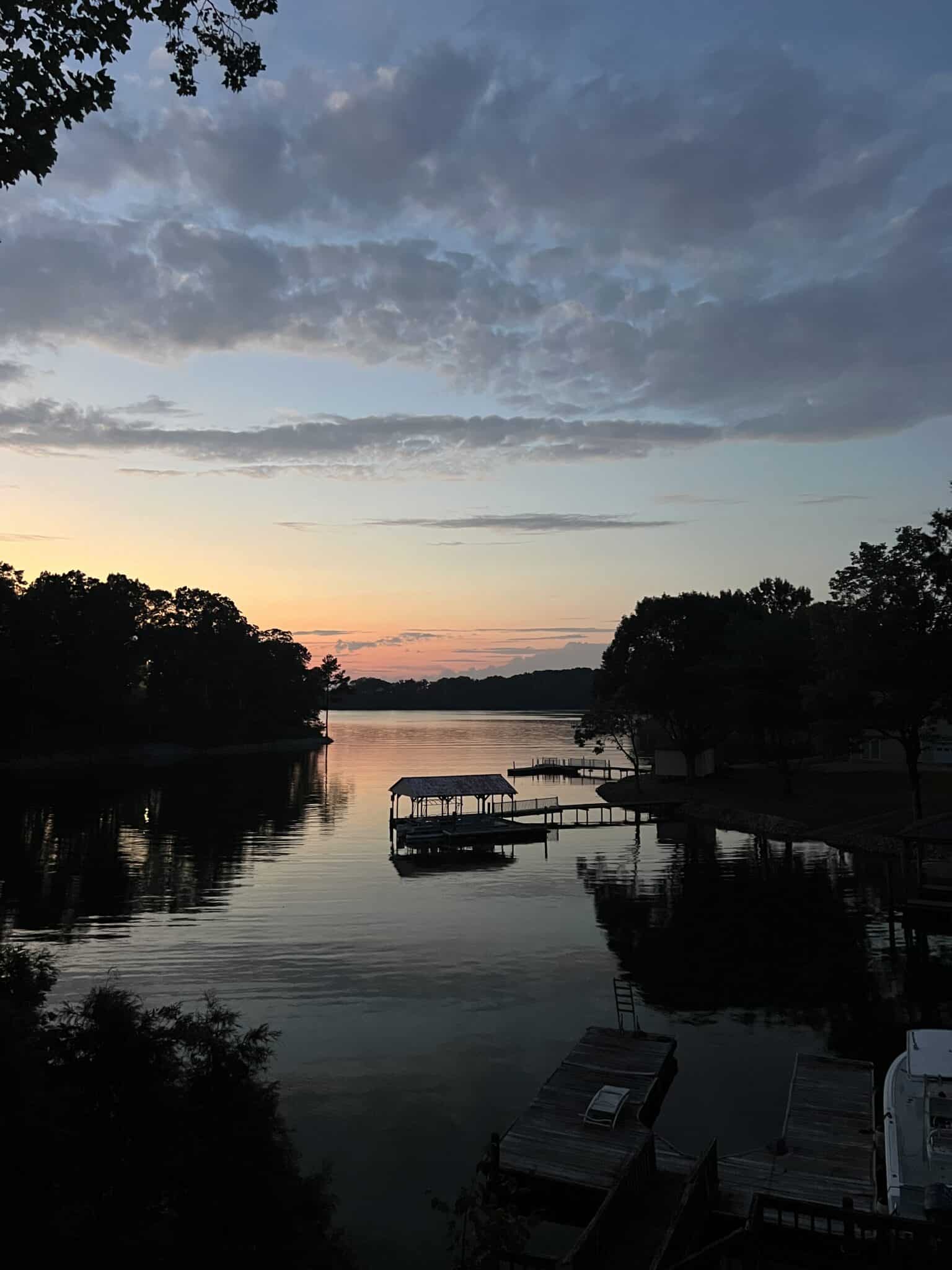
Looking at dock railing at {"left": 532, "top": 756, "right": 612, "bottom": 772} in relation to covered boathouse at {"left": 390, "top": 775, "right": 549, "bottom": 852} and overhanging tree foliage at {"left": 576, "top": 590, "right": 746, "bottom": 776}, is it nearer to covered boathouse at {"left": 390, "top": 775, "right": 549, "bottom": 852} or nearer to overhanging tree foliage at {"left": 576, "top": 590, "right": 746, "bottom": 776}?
overhanging tree foliage at {"left": 576, "top": 590, "right": 746, "bottom": 776}

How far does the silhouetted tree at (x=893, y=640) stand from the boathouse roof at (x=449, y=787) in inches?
1117

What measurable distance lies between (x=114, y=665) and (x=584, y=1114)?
14392 cm

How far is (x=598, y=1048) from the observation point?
93.5 feet

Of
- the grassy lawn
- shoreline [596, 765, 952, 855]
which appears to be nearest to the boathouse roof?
shoreline [596, 765, 952, 855]

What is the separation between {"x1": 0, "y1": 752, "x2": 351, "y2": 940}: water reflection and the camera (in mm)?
52750

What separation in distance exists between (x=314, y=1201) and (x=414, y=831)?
6152 centimetres

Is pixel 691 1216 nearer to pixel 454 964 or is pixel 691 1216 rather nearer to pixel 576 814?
pixel 454 964

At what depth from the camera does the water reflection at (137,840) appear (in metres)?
52.8

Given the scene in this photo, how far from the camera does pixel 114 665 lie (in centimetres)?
15350

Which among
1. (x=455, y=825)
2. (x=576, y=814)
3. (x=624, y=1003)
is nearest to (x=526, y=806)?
(x=576, y=814)

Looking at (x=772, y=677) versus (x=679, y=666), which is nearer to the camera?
(x=772, y=677)

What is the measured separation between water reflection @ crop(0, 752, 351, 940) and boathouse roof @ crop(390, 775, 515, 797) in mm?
10987

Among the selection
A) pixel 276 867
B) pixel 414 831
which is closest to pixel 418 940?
pixel 276 867

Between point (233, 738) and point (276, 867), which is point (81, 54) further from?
point (233, 738)
